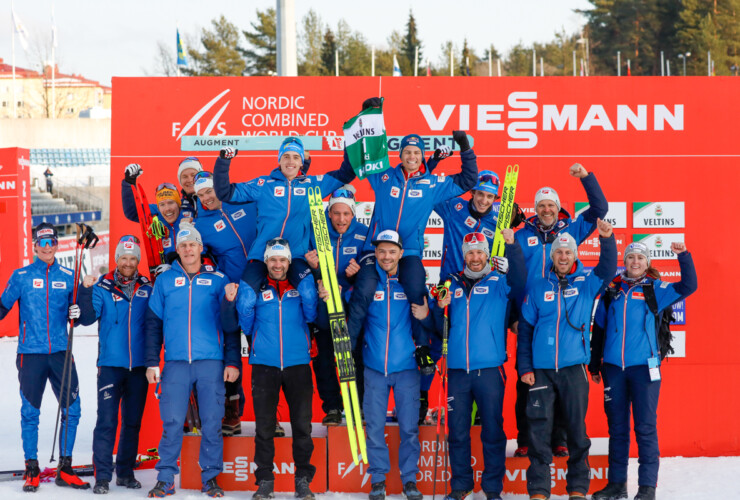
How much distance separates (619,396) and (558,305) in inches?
33.3

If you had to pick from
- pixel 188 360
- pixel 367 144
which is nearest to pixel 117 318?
pixel 188 360

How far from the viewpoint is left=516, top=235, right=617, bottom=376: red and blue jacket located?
510cm

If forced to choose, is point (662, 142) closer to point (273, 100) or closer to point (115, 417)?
point (273, 100)

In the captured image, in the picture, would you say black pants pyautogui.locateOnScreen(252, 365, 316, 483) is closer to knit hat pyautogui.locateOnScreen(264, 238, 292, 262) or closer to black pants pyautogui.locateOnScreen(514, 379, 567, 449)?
knit hat pyautogui.locateOnScreen(264, 238, 292, 262)

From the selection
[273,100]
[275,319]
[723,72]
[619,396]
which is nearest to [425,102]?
[273,100]

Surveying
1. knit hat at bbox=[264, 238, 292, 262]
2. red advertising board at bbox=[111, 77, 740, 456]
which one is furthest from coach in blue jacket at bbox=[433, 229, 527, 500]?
red advertising board at bbox=[111, 77, 740, 456]

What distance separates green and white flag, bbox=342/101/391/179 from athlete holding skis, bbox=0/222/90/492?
7.78ft

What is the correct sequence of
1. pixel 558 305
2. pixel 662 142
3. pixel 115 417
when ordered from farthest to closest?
1. pixel 662 142
2. pixel 115 417
3. pixel 558 305

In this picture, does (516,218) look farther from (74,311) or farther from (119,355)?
(74,311)

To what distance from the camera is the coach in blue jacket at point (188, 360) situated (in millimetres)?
5277

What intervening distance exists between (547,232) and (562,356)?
3.26 ft

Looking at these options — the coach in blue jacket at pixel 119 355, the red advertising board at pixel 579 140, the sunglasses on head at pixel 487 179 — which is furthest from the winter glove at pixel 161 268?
the sunglasses on head at pixel 487 179

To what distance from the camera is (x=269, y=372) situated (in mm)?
5242

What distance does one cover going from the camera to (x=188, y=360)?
17.3 ft
